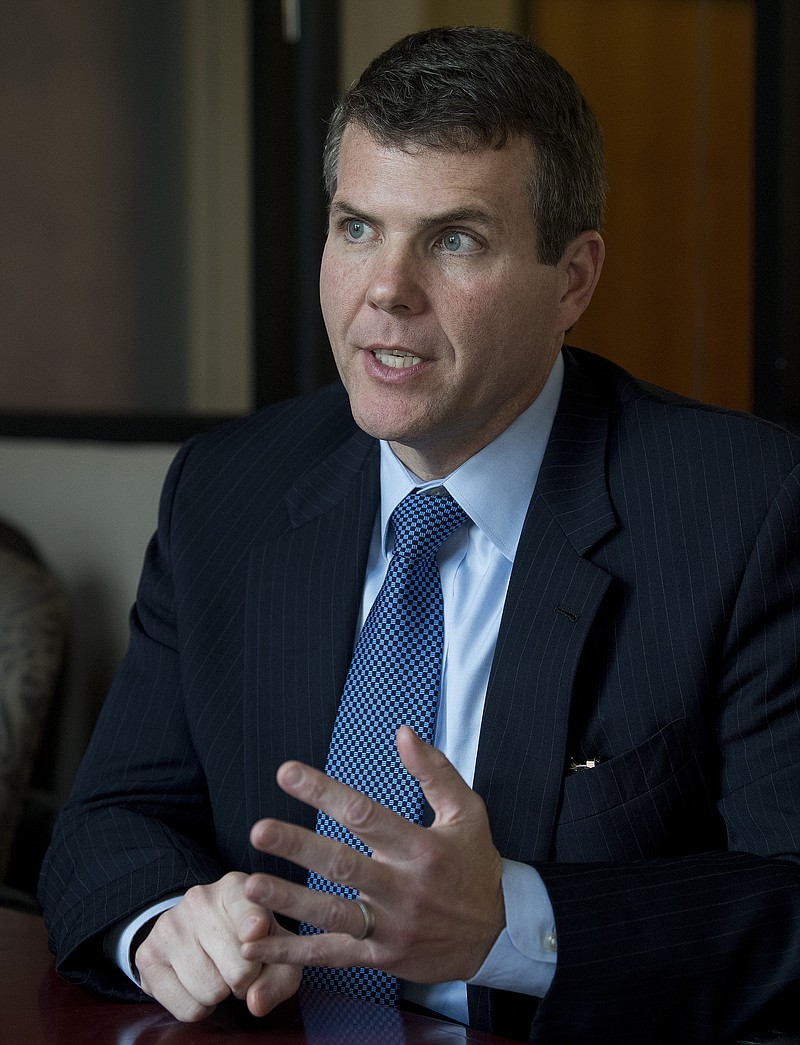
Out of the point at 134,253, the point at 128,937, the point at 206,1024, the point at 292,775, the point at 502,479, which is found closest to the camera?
the point at 292,775

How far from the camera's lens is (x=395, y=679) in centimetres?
152

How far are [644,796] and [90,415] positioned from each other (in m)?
1.92

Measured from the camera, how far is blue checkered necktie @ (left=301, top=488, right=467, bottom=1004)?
4.81 feet

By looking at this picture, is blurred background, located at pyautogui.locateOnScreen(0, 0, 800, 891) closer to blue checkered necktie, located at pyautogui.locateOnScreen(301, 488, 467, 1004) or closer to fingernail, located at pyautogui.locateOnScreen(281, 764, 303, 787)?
blue checkered necktie, located at pyautogui.locateOnScreen(301, 488, 467, 1004)

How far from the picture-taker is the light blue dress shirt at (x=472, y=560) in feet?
4.91

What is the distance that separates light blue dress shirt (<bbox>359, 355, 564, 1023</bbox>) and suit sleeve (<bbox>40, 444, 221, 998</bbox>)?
0.28m

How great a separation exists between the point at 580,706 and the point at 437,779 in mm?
334

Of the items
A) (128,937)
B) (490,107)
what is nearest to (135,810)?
(128,937)

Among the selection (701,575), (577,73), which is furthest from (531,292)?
(577,73)

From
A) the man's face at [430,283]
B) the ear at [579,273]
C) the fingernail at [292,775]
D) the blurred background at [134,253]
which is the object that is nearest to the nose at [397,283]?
the man's face at [430,283]

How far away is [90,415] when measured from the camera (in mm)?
2979

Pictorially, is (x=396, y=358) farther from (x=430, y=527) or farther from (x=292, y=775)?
(x=292, y=775)

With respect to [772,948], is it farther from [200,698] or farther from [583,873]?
[200,698]

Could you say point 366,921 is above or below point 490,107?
below
